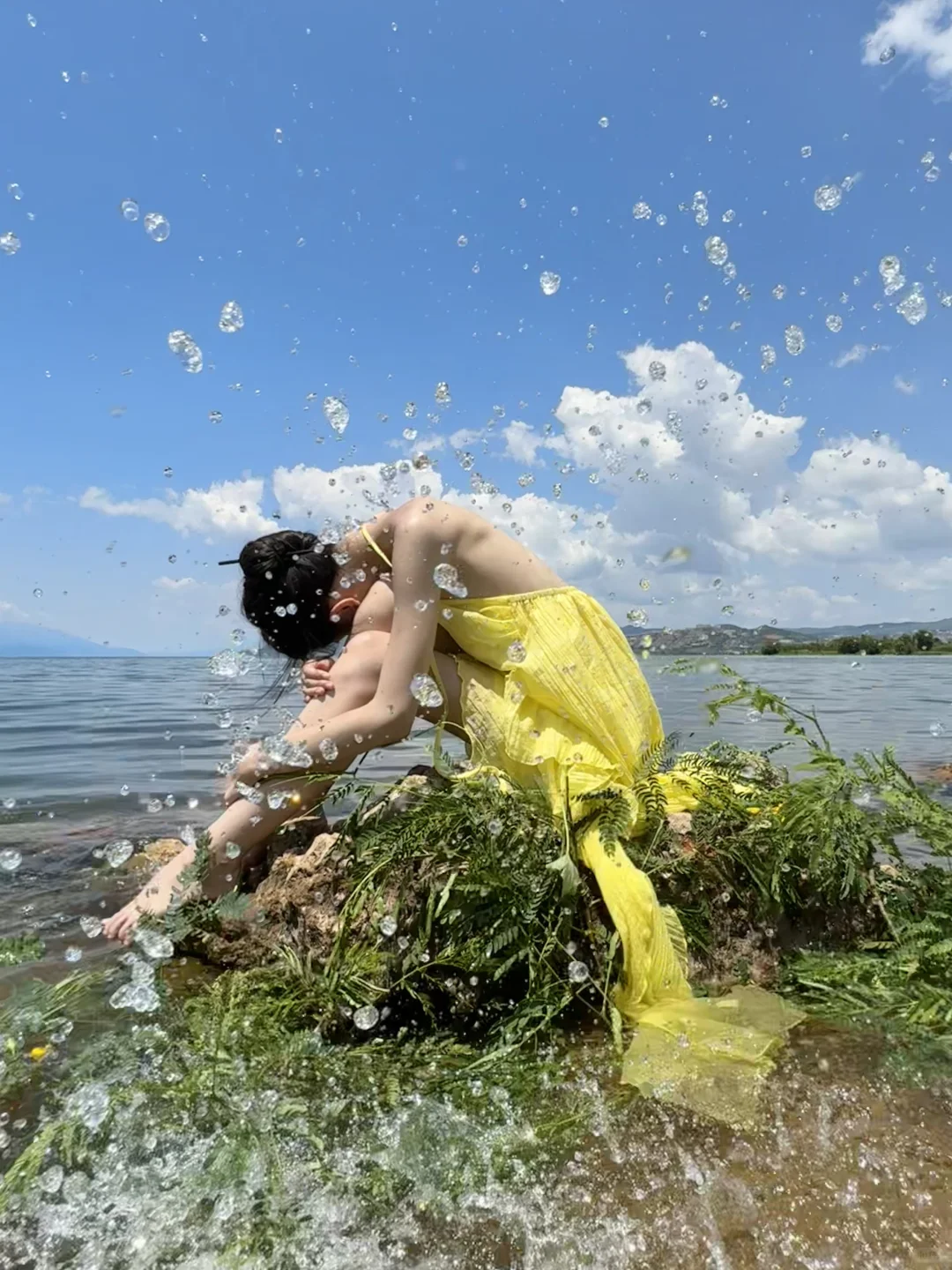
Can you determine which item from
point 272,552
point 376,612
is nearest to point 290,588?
point 272,552

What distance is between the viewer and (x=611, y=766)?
131 inches

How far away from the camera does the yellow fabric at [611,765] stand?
227cm

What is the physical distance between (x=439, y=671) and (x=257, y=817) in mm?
903

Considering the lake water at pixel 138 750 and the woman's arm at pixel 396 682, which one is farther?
the lake water at pixel 138 750

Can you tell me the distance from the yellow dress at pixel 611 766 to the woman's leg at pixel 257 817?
40 centimetres

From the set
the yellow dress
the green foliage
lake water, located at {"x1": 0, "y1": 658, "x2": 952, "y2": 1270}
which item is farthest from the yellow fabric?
the green foliage

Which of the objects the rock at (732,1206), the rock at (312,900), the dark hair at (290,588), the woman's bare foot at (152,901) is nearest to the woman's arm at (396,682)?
the rock at (312,900)

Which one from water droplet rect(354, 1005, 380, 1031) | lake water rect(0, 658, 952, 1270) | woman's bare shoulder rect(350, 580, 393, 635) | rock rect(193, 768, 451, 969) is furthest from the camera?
woman's bare shoulder rect(350, 580, 393, 635)

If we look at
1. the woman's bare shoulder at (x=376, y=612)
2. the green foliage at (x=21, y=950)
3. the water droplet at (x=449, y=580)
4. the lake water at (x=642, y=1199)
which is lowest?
the green foliage at (x=21, y=950)

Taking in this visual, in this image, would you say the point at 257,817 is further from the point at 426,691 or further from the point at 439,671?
the point at 439,671

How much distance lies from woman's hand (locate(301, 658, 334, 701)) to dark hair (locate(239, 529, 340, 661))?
0.92 ft

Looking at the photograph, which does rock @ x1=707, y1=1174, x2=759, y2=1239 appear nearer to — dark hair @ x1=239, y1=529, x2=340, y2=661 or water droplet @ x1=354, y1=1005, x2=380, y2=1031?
water droplet @ x1=354, y1=1005, x2=380, y2=1031

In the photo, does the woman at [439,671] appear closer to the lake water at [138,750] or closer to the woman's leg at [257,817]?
the woman's leg at [257,817]

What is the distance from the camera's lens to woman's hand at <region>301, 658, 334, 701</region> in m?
3.48
